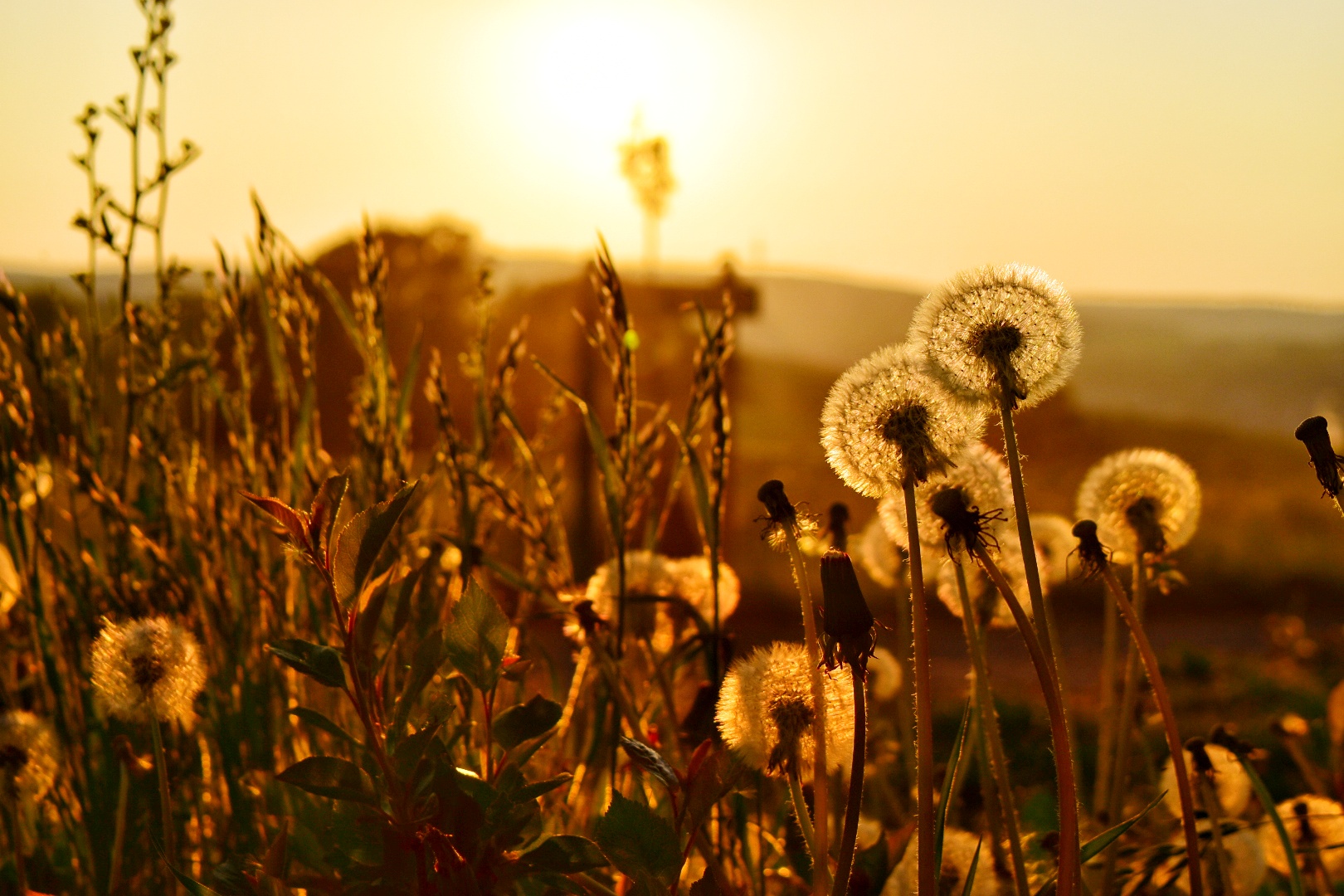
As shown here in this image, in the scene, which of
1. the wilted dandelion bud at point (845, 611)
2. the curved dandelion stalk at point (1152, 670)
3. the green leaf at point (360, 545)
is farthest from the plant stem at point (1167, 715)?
the green leaf at point (360, 545)

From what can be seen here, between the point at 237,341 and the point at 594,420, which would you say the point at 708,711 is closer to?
the point at 594,420

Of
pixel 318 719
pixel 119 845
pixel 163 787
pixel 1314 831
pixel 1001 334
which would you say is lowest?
pixel 1314 831

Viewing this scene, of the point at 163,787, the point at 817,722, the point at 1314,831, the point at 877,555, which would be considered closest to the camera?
the point at 817,722

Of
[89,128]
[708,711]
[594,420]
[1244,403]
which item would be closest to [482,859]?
[708,711]

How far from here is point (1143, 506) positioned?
1.09m

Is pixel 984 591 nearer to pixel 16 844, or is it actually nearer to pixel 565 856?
pixel 565 856

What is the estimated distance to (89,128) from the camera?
1688 mm

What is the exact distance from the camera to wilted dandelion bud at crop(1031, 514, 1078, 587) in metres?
1.40

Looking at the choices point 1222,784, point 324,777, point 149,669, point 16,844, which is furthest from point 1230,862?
point 16,844

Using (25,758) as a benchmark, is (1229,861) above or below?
below

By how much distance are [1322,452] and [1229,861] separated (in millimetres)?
594

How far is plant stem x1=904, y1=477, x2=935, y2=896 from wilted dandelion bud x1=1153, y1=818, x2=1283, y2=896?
44cm

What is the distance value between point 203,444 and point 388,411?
2.67 feet

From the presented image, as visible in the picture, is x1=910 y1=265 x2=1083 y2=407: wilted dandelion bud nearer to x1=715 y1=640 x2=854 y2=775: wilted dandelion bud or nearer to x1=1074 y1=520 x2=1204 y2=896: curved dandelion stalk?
x1=1074 y1=520 x2=1204 y2=896: curved dandelion stalk
